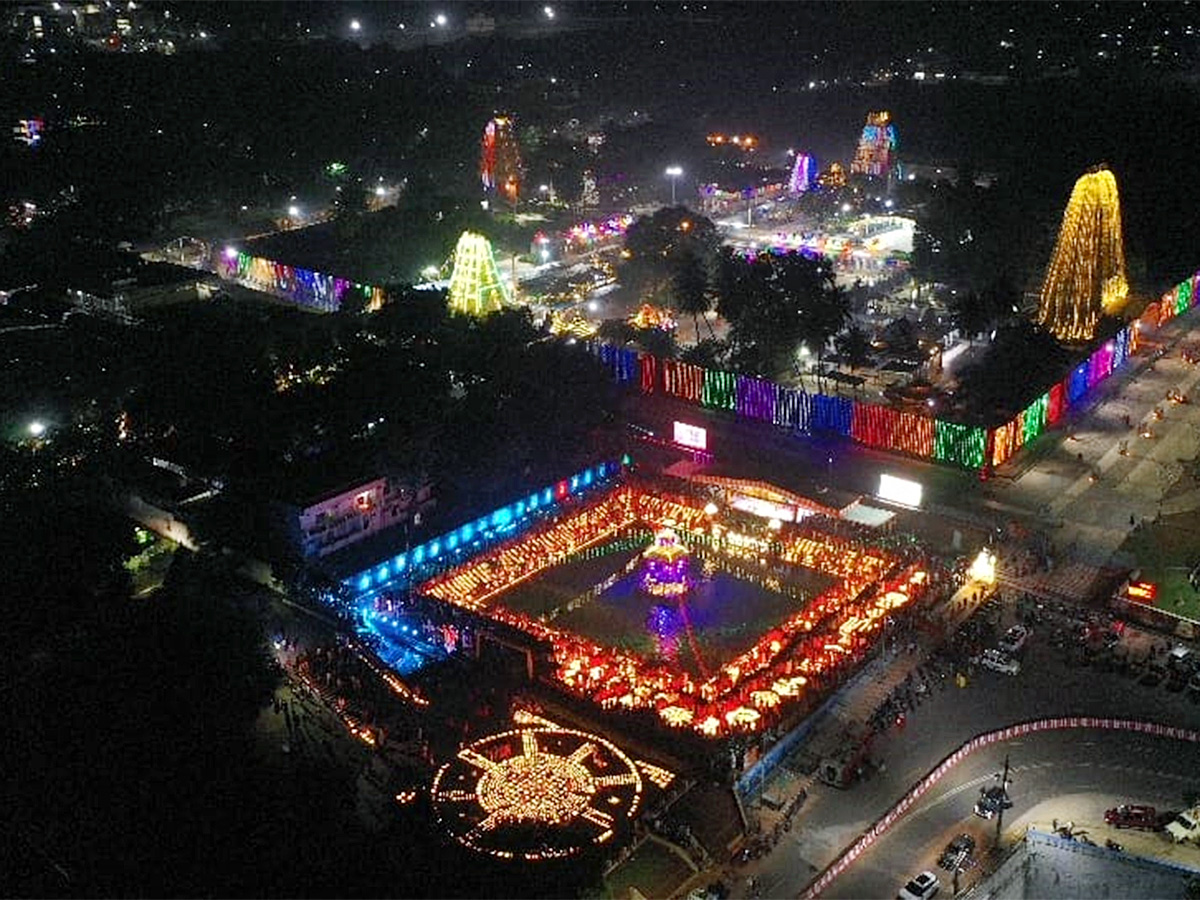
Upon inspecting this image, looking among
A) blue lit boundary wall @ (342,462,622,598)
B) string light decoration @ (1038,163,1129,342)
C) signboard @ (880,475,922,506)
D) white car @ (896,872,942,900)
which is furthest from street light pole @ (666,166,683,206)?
white car @ (896,872,942,900)

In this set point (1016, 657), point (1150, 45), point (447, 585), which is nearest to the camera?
point (1016, 657)

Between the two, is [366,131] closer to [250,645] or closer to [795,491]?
[795,491]

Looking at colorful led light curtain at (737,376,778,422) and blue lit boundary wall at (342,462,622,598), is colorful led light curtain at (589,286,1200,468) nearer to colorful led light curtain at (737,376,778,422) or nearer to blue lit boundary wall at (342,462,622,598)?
colorful led light curtain at (737,376,778,422)

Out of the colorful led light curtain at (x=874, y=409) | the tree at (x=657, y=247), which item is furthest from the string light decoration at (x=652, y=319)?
the colorful led light curtain at (x=874, y=409)

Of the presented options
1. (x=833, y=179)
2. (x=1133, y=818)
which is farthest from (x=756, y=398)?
(x=833, y=179)

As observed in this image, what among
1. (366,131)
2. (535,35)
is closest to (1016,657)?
(366,131)

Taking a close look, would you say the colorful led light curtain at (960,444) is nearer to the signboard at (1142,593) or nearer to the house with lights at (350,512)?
the signboard at (1142,593)
